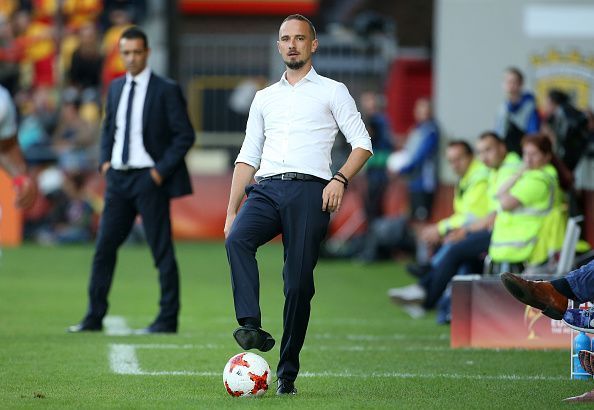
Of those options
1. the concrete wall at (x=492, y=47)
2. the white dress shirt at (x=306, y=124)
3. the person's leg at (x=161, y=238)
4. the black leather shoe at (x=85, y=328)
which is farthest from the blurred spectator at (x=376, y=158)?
the white dress shirt at (x=306, y=124)

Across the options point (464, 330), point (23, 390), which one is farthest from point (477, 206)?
point (23, 390)

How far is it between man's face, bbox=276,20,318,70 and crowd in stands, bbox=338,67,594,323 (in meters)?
4.40

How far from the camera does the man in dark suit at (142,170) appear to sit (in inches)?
464

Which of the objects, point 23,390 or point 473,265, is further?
point 473,265

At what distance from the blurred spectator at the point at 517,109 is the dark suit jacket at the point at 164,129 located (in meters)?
4.21

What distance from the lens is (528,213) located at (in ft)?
41.1

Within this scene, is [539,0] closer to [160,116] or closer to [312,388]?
[160,116]

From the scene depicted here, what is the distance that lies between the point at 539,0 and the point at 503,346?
8005 mm

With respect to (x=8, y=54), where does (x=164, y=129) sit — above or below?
above

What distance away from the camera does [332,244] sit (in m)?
22.3

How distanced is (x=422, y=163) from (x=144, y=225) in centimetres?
916

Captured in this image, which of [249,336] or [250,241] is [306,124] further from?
[249,336]

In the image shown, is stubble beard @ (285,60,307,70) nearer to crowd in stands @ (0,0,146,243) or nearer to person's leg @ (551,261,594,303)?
person's leg @ (551,261,594,303)

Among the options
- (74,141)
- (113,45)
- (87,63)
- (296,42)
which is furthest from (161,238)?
(113,45)
